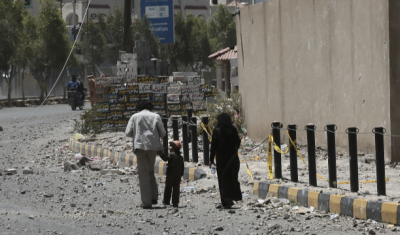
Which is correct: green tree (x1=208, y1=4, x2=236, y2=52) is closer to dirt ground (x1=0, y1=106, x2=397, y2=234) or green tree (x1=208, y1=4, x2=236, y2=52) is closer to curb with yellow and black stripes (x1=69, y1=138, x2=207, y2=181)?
curb with yellow and black stripes (x1=69, y1=138, x2=207, y2=181)

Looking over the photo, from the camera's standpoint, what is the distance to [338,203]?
7.18 meters

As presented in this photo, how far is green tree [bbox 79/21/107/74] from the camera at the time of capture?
46656 millimetres

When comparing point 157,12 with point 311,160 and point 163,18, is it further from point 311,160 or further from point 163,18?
point 311,160

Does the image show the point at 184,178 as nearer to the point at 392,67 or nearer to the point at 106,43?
the point at 392,67

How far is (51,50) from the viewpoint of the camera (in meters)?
43.5

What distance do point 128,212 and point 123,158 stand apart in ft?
17.0

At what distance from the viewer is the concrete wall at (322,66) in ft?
33.4

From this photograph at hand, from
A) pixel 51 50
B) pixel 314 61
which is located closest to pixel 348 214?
pixel 314 61

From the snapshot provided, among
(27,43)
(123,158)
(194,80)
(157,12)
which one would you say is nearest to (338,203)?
(123,158)

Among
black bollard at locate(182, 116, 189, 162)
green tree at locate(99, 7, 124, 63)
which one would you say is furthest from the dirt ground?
green tree at locate(99, 7, 124, 63)

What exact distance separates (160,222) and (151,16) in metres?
27.3

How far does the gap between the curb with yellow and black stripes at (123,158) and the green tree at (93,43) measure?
3165 centimetres

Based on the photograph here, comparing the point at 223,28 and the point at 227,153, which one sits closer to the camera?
the point at 227,153

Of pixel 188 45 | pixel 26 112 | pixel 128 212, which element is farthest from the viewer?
pixel 188 45
